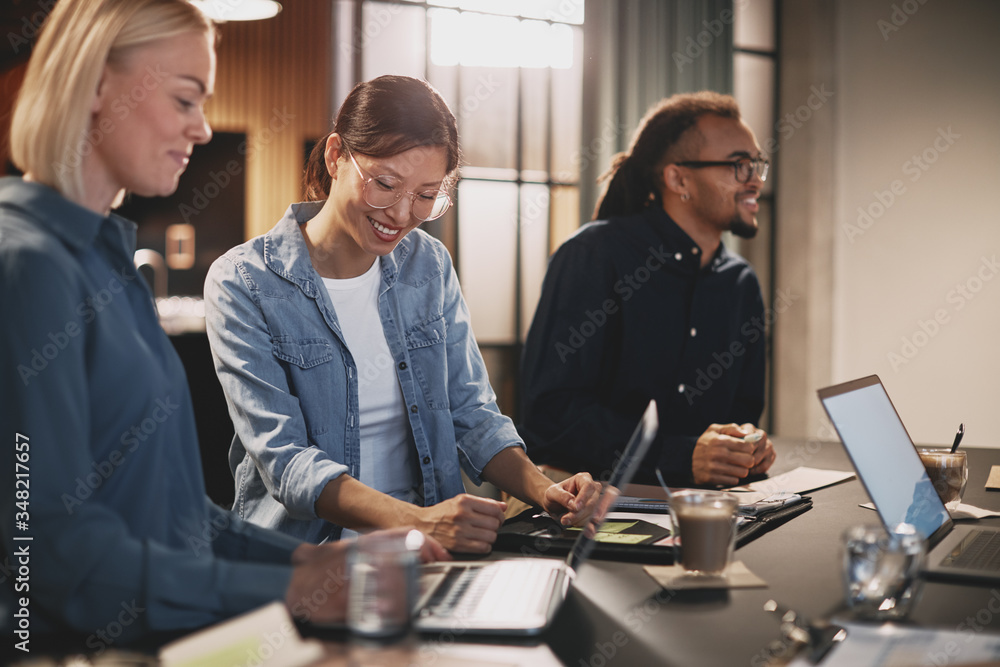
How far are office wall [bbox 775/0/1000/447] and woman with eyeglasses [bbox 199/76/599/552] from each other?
125 inches

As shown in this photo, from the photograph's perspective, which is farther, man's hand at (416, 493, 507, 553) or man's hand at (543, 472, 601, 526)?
man's hand at (543, 472, 601, 526)

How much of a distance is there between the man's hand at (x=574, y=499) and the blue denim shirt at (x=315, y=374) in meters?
0.28

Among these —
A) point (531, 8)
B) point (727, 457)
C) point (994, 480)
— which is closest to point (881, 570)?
point (727, 457)

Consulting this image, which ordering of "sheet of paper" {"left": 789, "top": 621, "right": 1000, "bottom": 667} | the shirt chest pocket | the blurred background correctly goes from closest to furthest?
1. "sheet of paper" {"left": 789, "top": 621, "right": 1000, "bottom": 667}
2. the shirt chest pocket
3. the blurred background

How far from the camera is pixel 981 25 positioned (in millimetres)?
4246

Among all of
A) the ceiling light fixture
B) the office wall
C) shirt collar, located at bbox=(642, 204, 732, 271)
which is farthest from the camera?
the office wall

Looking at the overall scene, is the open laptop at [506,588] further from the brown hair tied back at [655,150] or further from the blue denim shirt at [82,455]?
the brown hair tied back at [655,150]

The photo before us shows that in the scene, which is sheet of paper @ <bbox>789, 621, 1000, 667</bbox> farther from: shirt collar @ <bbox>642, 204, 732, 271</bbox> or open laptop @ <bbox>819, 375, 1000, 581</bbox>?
shirt collar @ <bbox>642, 204, 732, 271</bbox>

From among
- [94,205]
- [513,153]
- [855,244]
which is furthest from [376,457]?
[855,244]

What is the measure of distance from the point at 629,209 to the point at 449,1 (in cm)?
157

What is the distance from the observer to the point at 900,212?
172 inches

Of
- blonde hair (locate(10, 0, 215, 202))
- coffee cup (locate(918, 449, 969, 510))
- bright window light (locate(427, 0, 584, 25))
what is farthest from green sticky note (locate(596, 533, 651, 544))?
Result: bright window light (locate(427, 0, 584, 25))

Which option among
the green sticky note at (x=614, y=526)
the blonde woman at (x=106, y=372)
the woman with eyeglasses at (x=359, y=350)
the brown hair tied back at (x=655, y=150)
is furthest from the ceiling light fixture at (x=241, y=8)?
the green sticky note at (x=614, y=526)

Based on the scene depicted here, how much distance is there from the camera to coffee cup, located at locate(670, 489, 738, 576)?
1.15 meters
